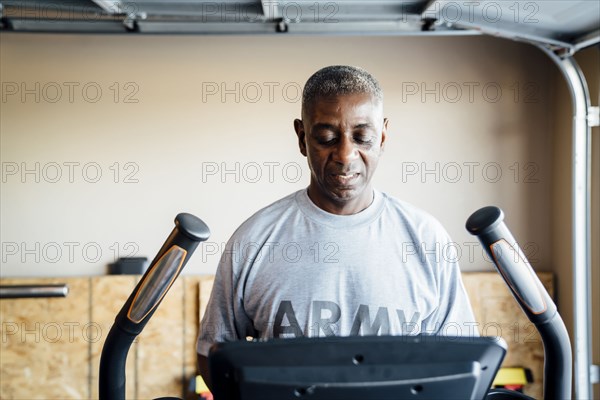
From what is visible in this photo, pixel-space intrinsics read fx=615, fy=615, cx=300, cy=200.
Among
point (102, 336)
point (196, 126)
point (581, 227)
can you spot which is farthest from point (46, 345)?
point (581, 227)

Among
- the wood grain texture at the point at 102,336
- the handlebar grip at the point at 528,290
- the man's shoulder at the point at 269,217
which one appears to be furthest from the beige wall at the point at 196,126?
the handlebar grip at the point at 528,290

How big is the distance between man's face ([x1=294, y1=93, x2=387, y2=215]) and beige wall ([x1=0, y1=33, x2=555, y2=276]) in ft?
7.13

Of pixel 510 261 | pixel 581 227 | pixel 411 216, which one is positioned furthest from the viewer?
pixel 581 227

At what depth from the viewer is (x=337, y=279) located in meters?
1.54

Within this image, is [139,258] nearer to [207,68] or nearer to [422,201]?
[207,68]

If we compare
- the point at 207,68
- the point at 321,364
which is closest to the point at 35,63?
the point at 207,68

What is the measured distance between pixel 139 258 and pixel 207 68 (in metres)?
1.21

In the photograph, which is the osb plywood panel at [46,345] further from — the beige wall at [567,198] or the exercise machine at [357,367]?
the exercise machine at [357,367]

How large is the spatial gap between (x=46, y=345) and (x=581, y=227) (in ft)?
9.79

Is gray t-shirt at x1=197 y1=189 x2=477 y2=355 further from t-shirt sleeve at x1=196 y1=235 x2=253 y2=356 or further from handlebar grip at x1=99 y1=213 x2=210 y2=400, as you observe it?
handlebar grip at x1=99 y1=213 x2=210 y2=400

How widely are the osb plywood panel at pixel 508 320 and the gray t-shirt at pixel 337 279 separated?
84.0 inches

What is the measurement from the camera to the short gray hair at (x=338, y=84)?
155 cm

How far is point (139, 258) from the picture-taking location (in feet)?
12.0

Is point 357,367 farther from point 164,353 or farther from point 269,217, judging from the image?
point 164,353
